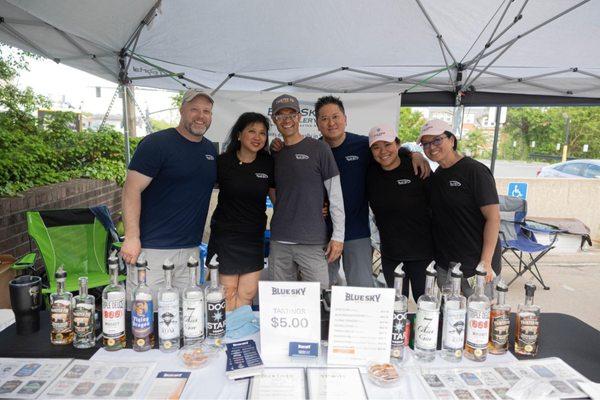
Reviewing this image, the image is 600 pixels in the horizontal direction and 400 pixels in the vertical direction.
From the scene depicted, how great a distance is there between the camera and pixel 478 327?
1.06 metres

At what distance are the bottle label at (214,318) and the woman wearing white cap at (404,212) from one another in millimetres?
1060

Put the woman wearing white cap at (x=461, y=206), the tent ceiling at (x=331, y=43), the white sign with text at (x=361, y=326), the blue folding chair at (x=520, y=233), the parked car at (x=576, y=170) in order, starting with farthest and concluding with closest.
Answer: the parked car at (x=576, y=170)
the blue folding chair at (x=520, y=233)
the tent ceiling at (x=331, y=43)
the woman wearing white cap at (x=461, y=206)
the white sign with text at (x=361, y=326)

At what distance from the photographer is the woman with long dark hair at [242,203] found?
1.85m

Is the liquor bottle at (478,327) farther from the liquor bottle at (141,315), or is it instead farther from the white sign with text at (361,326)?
the liquor bottle at (141,315)

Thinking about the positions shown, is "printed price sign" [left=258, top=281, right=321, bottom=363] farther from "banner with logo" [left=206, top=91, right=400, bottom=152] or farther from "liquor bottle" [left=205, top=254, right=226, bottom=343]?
"banner with logo" [left=206, top=91, right=400, bottom=152]

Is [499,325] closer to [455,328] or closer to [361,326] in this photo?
[455,328]

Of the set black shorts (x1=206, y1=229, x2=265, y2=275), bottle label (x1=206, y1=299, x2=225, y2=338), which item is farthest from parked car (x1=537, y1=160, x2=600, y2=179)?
bottle label (x1=206, y1=299, x2=225, y2=338)

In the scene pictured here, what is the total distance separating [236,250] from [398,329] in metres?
0.98

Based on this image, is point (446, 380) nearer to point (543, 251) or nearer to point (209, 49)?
point (209, 49)

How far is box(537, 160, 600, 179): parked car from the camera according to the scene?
8.03 meters

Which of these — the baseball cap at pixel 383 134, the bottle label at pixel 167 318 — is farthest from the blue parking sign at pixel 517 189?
the bottle label at pixel 167 318

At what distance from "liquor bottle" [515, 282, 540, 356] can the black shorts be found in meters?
1.15

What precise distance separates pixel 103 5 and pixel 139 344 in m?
2.07

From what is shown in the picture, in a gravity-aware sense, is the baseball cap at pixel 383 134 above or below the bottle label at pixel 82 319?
above
